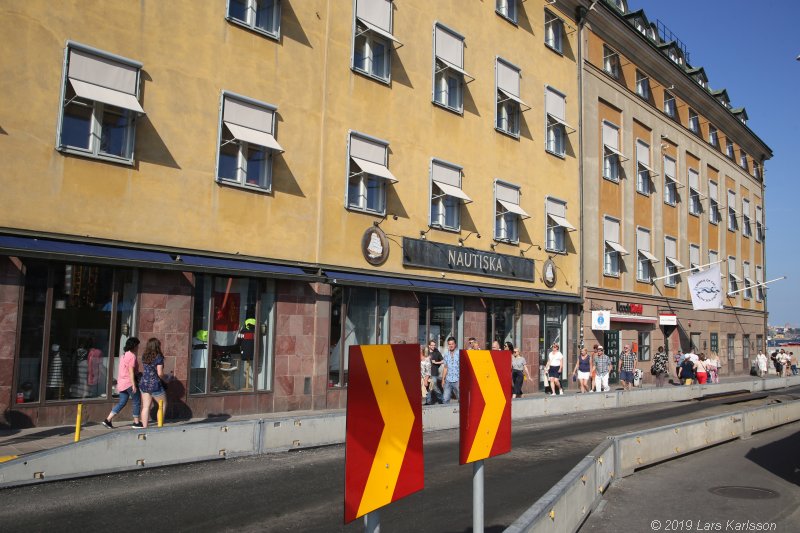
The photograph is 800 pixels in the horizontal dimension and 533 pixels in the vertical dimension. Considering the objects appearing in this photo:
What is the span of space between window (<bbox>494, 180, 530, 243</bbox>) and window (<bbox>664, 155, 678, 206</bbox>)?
1460 centimetres

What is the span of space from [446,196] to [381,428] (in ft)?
61.1

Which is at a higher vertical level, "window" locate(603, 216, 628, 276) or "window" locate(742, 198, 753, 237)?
"window" locate(742, 198, 753, 237)

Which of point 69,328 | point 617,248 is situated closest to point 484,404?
point 69,328

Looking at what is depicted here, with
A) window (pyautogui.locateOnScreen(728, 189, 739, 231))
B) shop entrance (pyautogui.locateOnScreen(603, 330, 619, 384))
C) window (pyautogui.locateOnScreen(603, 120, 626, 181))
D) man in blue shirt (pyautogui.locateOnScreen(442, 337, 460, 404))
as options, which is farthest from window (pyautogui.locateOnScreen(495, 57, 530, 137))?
window (pyautogui.locateOnScreen(728, 189, 739, 231))

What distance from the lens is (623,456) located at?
32.4 ft

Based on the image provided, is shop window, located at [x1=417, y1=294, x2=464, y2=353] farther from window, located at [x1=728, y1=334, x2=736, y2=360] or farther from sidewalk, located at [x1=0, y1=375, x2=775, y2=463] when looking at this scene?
window, located at [x1=728, y1=334, x2=736, y2=360]

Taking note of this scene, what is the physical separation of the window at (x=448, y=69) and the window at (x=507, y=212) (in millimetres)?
3280

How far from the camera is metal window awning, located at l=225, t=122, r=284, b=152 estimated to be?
16062 millimetres

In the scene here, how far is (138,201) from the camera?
47.4ft

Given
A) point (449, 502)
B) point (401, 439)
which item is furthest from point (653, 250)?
point (401, 439)

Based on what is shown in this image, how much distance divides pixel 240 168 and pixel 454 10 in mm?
10306

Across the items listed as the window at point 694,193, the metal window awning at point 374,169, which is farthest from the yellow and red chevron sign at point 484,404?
the window at point 694,193

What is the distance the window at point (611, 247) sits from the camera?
30.4 meters

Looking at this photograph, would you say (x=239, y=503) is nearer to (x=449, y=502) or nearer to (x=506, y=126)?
(x=449, y=502)
